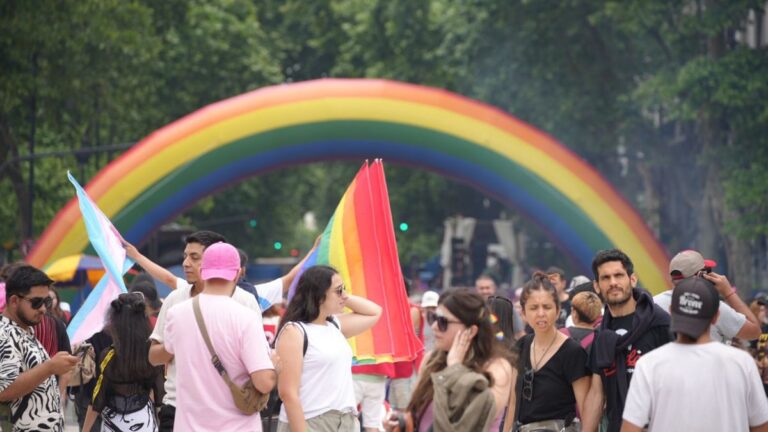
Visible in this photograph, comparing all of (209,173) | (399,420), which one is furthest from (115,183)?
(399,420)

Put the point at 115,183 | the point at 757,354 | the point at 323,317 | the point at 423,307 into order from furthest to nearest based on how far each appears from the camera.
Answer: the point at 115,183
the point at 423,307
the point at 757,354
the point at 323,317

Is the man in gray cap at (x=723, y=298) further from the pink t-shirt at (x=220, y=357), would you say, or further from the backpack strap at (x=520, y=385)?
the pink t-shirt at (x=220, y=357)

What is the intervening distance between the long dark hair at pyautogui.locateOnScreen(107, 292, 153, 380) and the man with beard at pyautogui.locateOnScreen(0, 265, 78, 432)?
0.75 metres

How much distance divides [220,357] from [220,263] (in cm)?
45

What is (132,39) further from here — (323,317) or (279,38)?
(323,317)

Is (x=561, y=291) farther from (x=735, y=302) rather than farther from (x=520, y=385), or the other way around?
(x=520, y=385)

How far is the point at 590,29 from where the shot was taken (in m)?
35.3

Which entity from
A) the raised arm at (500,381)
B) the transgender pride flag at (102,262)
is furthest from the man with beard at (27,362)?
the raised arm at (500,381)

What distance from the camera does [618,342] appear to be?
845 cm

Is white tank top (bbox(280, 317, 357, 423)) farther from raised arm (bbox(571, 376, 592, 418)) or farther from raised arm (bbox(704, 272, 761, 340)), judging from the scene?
raised arm (bbox(704, 272, 761, 340))

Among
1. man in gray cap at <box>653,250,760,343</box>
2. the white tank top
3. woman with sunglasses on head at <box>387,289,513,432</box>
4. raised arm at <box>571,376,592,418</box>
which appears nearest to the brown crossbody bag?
the white tank top

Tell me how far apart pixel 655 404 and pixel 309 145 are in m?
15.7

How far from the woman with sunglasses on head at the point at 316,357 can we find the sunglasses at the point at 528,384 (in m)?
0.96

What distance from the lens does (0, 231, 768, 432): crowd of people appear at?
680 cm
